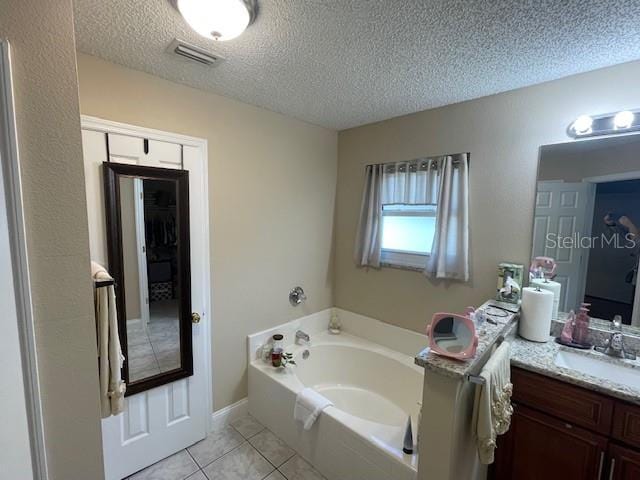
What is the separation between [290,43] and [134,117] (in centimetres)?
105

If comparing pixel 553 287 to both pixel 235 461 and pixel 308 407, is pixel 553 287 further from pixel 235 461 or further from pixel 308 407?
pixel 235 461

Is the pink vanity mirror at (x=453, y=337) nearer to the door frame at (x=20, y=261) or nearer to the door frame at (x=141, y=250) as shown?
the door frame at (x=20, y=261)

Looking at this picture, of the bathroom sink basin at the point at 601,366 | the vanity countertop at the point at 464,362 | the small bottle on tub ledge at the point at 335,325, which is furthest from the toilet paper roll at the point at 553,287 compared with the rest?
the small bottle on tub ledge at the point at 335,325

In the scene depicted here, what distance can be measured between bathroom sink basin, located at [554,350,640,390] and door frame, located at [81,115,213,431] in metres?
2.17

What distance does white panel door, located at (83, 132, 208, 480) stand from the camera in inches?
70.3

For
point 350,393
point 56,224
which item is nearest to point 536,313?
point 350,393

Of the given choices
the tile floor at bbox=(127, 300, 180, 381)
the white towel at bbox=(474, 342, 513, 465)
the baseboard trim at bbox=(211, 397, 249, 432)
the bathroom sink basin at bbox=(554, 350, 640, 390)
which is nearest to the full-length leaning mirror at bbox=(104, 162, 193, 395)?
the tile floor at bbox=(127, 300, 180, 381)

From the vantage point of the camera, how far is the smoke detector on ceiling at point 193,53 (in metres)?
1.49

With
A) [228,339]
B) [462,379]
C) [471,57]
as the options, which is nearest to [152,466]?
[228,339]

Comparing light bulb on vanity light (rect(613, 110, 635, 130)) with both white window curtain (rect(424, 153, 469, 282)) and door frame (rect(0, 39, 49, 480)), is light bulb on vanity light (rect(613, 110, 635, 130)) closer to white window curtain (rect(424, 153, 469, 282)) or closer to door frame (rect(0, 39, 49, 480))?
white window curtain (rect(424, 153, 469, 282))

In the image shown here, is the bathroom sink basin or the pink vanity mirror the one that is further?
the bathroom sink basin

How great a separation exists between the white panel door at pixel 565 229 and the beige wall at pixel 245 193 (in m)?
1.76

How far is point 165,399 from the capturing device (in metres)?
2.02

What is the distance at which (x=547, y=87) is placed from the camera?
6.06 feet
